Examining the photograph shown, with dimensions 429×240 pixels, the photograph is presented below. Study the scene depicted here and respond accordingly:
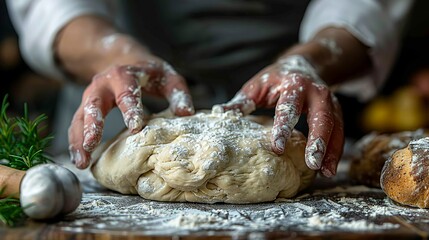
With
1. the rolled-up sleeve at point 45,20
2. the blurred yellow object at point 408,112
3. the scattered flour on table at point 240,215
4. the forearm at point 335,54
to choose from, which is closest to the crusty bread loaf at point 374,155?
the scattered flour on table at point 240,215

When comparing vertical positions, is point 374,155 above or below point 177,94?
below

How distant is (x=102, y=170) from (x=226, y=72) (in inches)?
36.9

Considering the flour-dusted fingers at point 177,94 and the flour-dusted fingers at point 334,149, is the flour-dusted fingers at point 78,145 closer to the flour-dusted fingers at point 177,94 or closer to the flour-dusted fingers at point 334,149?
the flour-dusted fingers at point 177,94

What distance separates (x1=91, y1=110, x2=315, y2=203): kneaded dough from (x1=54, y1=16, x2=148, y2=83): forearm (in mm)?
310

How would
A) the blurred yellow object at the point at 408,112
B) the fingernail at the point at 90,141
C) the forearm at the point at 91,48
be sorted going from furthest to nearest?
1. the blurred yellow object at the point at 408,112
2. the forearm at the point at 91,48
3. the fingernail at the point at 90,141

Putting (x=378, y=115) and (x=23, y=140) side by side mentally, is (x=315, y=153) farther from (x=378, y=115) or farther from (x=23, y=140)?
(x=378, y=115)

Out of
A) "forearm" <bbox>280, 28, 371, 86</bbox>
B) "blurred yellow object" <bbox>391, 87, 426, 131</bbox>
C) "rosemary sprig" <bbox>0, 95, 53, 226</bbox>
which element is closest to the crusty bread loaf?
"forearm" <bbox>280, 28, 371, 86</bbox>

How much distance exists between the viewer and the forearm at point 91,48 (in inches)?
60.0

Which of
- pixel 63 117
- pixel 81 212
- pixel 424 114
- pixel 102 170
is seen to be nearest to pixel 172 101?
pixel 102 170

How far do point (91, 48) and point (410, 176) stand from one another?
908 millimetres

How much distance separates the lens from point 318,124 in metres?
1.19

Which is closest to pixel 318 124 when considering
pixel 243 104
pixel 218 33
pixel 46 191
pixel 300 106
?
pixel 300 106

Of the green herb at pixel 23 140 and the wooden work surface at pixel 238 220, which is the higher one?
the green herb at pixel 23 140

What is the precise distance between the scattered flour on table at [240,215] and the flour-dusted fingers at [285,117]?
110 millimetres
